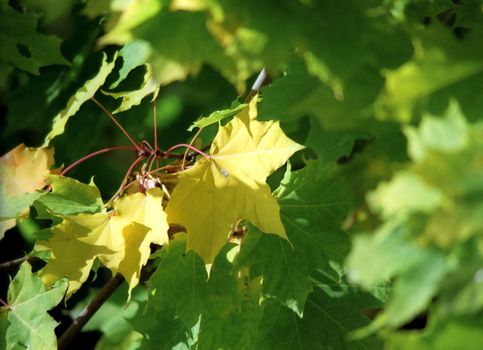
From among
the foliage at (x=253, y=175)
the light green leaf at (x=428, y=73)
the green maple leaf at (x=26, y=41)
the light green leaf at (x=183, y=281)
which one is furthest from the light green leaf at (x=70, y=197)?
the light green leaf at (x=428, y=73)

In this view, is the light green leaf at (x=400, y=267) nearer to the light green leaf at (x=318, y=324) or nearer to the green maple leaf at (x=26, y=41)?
the light green leaf at (x=318, y=324)

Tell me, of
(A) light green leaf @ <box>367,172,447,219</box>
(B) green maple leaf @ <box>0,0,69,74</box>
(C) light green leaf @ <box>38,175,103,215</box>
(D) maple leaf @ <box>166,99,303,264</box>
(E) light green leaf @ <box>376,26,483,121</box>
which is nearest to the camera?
(A) light green leaf @ <box>367,172,447,219</box>

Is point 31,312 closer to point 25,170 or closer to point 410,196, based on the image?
point 25,170

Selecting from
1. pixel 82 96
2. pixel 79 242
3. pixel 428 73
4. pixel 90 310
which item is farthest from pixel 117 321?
pixel 428 73

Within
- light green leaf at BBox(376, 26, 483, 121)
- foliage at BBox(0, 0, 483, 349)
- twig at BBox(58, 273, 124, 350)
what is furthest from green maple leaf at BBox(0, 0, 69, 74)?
light green leaf at BBox(376, 26, 483, 121)

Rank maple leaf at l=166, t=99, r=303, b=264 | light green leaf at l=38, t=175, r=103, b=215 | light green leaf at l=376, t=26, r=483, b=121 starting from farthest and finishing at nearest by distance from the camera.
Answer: light green leaf at l=38, t=175, r=103, b=215 < maple leaf at l=166, t=99, r=303, b=264 < light green leaf at l=376, t=26, r=483, b=121

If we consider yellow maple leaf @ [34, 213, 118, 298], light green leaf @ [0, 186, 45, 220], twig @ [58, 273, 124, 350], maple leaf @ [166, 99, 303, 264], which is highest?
maple leaf @ [166, 99, 303, 264]

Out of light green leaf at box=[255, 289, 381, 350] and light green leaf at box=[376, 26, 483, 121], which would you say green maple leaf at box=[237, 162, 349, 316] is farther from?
light green leaf at box=[376, 26, 483, 121]

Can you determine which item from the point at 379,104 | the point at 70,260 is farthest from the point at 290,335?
the point at 379,104
